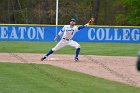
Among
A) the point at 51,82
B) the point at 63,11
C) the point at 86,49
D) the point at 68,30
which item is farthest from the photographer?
the point at 63,11

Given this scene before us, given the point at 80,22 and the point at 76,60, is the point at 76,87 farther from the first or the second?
the point at 80,22

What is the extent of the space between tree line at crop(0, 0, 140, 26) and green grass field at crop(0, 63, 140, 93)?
41424 mm

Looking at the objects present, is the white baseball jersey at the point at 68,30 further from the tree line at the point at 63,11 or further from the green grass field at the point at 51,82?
Result: the tree line at the point at 63,11

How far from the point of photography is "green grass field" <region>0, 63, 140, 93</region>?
34.7 ft

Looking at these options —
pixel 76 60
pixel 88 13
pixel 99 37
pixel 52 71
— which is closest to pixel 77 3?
pixel 88 13

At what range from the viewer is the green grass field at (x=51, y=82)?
34.7ft

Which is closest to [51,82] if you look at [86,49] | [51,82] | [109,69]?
[51,82]

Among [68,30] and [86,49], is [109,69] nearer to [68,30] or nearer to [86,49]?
[68,30]

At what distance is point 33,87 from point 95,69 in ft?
16.0

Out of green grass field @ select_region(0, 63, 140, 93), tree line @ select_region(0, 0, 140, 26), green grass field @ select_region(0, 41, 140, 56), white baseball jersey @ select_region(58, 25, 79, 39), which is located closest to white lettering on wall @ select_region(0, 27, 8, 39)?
green grass field @ select_region(0, 41, 140, 56)

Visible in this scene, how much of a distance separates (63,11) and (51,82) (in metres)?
47.0

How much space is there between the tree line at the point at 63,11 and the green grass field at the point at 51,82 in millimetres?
41424

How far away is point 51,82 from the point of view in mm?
11883

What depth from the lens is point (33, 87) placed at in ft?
35.8
